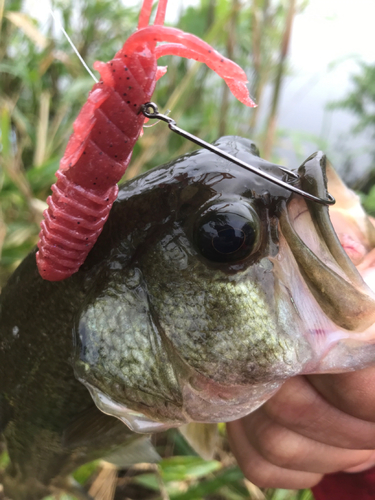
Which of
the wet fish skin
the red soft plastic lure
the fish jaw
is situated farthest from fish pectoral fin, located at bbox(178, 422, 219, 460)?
the red soft plastic lure

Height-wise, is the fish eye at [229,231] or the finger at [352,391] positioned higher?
the fish eye at [229,231]

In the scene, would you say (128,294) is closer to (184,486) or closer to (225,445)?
(184,486)

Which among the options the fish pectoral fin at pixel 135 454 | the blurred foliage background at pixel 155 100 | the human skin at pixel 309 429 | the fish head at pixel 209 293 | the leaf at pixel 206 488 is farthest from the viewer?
the blurred foliage background at pixel 155 100

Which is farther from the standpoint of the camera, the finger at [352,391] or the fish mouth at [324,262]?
the finger at [352,391]

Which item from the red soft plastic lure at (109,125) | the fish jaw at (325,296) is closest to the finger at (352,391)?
the fish jaw at (325,296)

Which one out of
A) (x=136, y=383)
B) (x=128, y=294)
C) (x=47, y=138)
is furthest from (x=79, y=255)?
(x=47, y=138)

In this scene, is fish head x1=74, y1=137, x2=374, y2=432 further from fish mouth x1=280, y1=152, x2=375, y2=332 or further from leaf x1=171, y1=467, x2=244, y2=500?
leaf x1=171, y1=467, x2=244, y2=500

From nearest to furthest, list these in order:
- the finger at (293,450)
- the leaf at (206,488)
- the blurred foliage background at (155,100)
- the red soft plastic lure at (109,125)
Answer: the red soft plastic lure at (109,125), the finger at (293,450), the leaf at (206,488), the blurred foliage background at (155,100)

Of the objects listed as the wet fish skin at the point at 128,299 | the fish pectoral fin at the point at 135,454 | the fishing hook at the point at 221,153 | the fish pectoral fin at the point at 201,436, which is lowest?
the fish pectoral fin at the point at 135,454

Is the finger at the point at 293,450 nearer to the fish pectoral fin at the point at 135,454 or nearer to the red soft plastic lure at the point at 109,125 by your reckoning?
the fish pectoral fin at the point at 135,454
